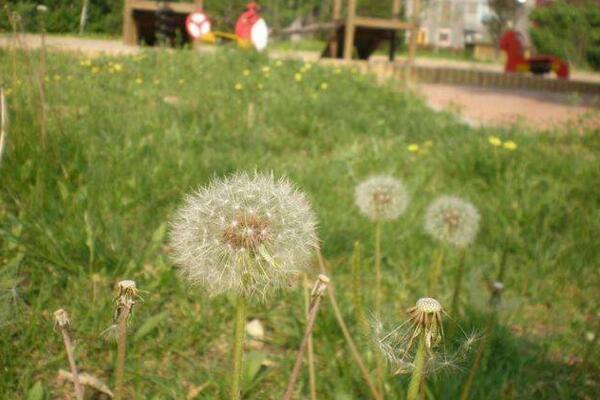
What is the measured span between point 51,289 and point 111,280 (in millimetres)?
217

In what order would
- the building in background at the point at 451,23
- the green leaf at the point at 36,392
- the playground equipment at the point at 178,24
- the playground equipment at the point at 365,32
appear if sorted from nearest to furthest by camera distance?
the green leaf at the point at 36,392, the playground equipment at the point at 178,24, the playground equipment at the point at 365,32, the building in background at the point at 451,23

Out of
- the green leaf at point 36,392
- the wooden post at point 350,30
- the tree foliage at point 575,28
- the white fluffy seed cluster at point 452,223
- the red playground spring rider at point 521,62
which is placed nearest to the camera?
the green leaf at point 36,392

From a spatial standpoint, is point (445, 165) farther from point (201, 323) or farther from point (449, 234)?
point (201, 323)

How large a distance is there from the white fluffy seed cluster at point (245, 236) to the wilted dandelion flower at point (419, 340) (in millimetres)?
171

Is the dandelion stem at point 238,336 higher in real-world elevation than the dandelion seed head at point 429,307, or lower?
lower

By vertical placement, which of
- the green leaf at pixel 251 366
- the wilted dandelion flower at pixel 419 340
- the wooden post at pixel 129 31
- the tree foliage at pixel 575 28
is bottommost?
the green leaf at pixel 251 366

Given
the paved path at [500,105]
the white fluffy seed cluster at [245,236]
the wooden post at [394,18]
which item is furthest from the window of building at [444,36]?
the white fluffy seed cluster at [245,236]

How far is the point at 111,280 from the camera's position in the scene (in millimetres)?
2275

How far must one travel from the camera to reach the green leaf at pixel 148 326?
201cm

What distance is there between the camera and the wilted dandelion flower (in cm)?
77

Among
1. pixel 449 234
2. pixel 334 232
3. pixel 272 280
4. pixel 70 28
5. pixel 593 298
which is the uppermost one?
pixel 70 28

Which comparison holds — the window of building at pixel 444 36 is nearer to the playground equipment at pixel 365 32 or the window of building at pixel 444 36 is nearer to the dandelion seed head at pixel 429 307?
the playground equipment at pixel 365 32

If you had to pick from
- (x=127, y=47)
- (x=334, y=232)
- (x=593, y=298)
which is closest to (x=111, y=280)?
(x=334, y=232)

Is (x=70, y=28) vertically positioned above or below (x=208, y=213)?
above
